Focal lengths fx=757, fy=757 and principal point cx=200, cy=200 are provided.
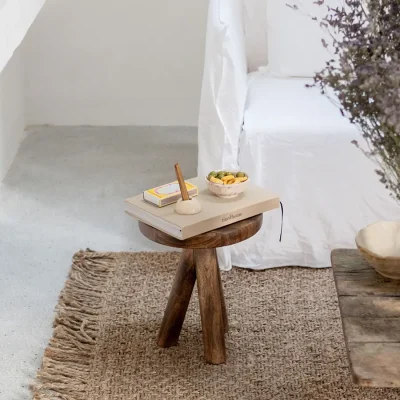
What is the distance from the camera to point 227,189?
1789 millimetres

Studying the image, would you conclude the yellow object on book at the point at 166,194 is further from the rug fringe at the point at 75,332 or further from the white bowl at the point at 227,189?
the rug fringe at the point at 75,332

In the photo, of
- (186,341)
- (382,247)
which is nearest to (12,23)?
(186,341)

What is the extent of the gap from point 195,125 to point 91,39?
593 mm

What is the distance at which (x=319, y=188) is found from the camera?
7.16ft

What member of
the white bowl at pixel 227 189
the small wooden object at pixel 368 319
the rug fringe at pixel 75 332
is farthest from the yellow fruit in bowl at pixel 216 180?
the rug fringe at pixel 75 332


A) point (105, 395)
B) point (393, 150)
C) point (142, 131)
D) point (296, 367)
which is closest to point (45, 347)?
point (105, 395)

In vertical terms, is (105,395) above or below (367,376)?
below

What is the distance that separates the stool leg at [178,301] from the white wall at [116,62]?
1648 mm

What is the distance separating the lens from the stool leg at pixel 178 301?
183 cm

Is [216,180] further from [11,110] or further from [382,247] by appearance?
[11,110]

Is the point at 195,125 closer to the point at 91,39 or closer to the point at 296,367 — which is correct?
the point at 91,39

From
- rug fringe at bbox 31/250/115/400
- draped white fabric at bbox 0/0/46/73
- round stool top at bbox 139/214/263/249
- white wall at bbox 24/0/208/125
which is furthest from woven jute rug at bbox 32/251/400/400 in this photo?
white wall at bbox 24/0/208/125

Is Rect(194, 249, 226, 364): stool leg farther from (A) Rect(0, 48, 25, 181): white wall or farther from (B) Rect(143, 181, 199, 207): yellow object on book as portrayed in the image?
(A) Rect(0, 48, 25, 181): white wall

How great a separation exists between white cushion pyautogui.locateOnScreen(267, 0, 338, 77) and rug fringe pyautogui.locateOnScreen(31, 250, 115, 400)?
880 mm
